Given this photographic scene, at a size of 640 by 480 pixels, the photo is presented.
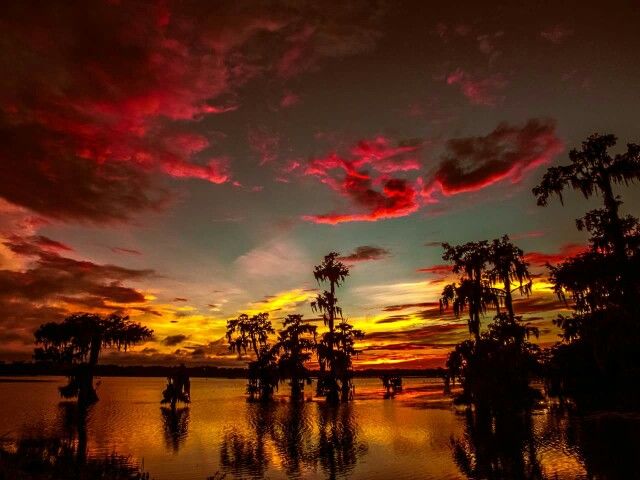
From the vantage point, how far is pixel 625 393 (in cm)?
3130

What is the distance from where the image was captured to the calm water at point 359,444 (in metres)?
16.8

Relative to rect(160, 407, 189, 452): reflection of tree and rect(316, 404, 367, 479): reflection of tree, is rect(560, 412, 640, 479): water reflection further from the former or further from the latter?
rect(160, 407, 189, 452): reflection of tree

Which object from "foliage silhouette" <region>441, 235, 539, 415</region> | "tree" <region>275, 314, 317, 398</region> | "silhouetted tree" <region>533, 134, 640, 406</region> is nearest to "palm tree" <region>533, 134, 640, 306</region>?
"silhouetted tree" <region>533, 134, 640, 406</region>

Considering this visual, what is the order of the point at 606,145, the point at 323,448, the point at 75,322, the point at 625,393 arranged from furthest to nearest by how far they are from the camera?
the point at 75,322 < the point at 625,393 < the point at 323,448 < the point at 606,145

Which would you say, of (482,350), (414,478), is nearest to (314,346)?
(482,350)

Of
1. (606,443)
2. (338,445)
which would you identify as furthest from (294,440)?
(606,443)

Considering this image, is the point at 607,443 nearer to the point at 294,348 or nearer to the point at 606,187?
the point at 606,187

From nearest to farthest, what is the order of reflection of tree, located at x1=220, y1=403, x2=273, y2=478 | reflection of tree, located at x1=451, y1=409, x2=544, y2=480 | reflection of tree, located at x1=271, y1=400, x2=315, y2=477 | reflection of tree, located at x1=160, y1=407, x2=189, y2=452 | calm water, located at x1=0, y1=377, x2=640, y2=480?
reflection of tree, located at x1=451, y1=409, x2=544, y2=480
calm water, located at x1=0, y1=377, x2=640, y2=480
reflection of tree, located at x1=220, y1=403, x2=273, y2=478
reflection of tree, located at x1=271, y1=400, x2=315, y2=477
reflection of tree, located at x1=160, y1=407, x2=189, y2=452

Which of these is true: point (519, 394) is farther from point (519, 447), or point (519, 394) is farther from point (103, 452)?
point (103, 452)

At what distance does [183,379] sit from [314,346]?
13.7 m

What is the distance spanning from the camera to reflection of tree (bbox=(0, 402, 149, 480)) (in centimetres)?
1299

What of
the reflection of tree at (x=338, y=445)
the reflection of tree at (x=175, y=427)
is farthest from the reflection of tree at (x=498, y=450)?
the reflection of tree at (x=175, y=427)

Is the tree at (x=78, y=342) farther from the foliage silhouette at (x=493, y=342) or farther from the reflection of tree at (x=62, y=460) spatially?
the foliage silhouette at (x=493, y=342)

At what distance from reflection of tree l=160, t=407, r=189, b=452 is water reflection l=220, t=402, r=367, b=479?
2415 mm
